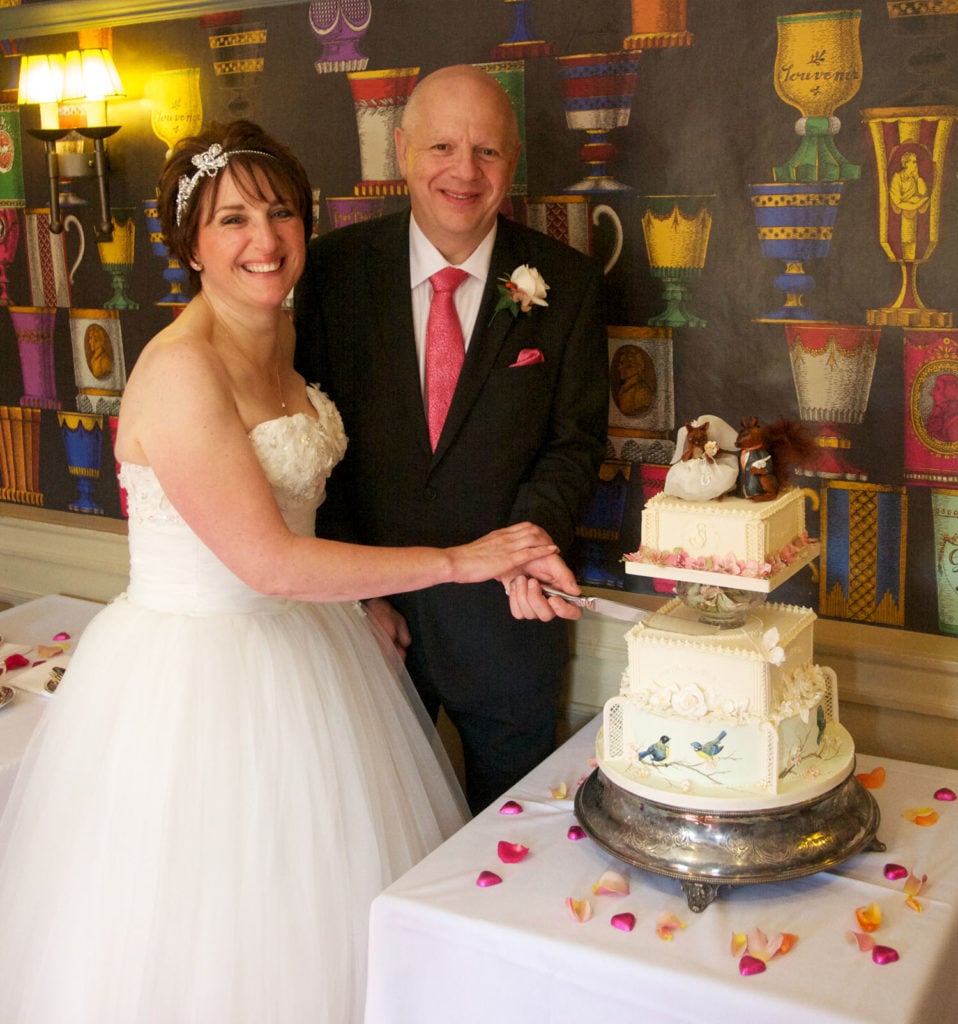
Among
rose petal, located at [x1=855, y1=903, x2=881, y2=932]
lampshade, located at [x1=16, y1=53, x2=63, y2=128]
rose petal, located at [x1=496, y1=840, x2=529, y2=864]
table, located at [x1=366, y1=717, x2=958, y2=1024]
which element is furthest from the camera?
lampshade, located at [x1=16, y1=53, x2=63, y2=128]

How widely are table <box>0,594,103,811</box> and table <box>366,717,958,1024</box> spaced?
111 centimetres

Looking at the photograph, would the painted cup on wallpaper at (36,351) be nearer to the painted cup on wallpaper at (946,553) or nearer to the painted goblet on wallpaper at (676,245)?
the painted goblet on wallpaper at (676,245)

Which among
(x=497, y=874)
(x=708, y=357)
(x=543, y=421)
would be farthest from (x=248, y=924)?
(x=708, y=357)

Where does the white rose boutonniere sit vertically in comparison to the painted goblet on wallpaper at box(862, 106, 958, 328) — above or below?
below

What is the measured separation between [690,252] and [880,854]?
4.30 ft

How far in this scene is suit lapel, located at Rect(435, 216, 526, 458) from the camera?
2.59 m

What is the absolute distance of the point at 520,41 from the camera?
2.81 m

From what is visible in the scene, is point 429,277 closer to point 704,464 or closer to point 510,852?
point 704,464

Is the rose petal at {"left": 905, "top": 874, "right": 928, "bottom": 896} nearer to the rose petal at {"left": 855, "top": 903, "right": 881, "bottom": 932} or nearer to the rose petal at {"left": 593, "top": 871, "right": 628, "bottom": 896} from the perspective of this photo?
the rose petal at {"left": 855, "top": 903, "right": 881, "bottom": 932}

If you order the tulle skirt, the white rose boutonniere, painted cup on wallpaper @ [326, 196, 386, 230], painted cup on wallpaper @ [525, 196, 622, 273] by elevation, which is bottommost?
the tulle skirt

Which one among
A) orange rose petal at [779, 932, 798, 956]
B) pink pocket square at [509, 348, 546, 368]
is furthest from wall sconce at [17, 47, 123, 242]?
orange rose petal at [779, 932, 798, 956]

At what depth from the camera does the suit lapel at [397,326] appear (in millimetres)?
2631

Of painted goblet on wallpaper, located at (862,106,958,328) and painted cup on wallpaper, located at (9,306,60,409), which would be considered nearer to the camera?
painted goblet on wallpaper, located at (862,106,958,328)

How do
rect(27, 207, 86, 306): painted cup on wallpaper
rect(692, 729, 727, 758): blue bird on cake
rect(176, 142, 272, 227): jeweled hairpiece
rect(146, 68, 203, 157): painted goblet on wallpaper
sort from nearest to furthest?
rect(692, 729, 727, 758): blue bird on cake → rect(176, 142, 272, 227): jeweled hairpiece → rect(146, 68, 203, 157): painted goblet on wallpaper → rect(27, 207, 86, 306): painted cup on wallpaper
